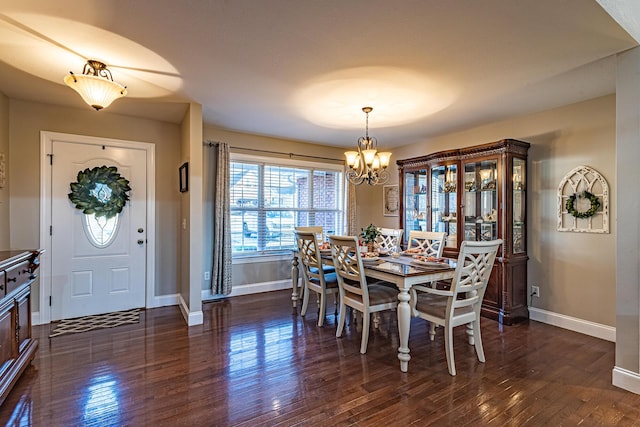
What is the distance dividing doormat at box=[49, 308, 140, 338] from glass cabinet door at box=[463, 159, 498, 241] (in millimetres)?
4180

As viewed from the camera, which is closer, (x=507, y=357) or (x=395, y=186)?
(x=507, y=357)

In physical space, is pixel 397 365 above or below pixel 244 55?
below

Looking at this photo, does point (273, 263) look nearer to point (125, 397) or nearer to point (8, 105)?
point (125, 397)

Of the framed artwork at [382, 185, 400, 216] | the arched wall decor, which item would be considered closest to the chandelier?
the arched wall decor

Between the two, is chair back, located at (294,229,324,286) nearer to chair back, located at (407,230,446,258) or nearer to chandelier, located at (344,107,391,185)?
chandelier, located at (344,107,391,185)

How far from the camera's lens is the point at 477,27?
197 centimetres

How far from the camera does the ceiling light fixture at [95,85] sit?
2.27 m

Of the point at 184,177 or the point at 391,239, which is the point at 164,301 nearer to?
the point at 184,177

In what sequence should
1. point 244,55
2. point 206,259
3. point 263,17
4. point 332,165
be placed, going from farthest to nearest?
point 332,165
point 206,259
point 244,55
point 263,17

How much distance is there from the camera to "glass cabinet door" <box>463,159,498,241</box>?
3.76 m

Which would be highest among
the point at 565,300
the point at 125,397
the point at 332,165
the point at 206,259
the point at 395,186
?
the point at 332,165

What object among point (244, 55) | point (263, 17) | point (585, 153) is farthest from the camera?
point (585, 153)

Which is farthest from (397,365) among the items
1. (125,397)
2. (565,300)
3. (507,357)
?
(565,300)

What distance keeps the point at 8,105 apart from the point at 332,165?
4180 mm
